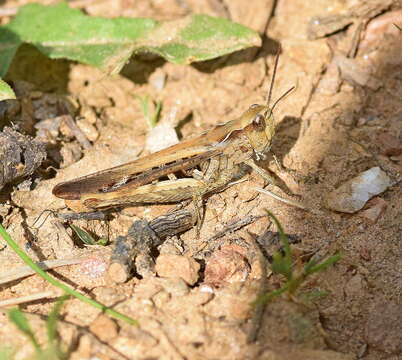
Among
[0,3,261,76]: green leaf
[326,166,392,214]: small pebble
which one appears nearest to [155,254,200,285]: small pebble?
[326,166,392,214]: small pebble

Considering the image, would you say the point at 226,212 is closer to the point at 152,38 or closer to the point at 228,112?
the point at 228,112

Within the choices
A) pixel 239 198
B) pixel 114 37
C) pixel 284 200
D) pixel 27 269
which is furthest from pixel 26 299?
pixel 114 37

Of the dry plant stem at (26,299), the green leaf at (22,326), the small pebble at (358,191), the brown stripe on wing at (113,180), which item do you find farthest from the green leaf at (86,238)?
the small pebble at (358,191)

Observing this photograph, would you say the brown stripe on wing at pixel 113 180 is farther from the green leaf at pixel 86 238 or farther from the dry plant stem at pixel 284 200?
the dry plant stem at pixel 284 200

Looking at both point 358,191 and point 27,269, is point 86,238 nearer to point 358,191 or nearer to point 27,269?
point 27,269

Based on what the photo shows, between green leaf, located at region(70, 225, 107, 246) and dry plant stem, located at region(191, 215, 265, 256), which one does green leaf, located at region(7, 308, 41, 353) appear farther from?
dry plant stem, located at region(191, 215, 265, 256)

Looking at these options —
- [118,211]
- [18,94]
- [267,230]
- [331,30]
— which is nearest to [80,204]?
[118,211]
